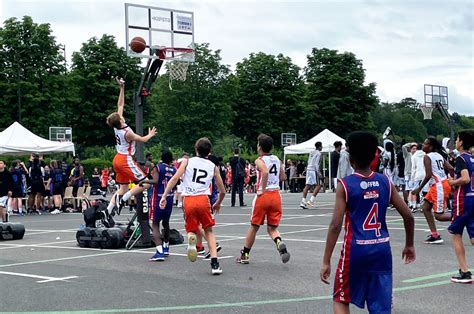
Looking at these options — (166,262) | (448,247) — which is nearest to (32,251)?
(166,262)

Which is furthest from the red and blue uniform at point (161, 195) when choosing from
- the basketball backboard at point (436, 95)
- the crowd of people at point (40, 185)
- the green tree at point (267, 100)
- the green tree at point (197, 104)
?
the green tree at point (267, 100)

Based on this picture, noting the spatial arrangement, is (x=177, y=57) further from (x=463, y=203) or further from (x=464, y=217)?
(x=464, y=217)

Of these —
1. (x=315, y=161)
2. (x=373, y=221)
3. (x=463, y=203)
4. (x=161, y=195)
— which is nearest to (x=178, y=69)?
(x=315, y=161)

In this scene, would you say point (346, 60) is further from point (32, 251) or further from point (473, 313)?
point (473, 313)

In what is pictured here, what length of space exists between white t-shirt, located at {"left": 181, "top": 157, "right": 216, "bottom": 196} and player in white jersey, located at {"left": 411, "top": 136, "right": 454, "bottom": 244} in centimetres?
455

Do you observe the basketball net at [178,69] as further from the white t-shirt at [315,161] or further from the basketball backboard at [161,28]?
the white t-shirt at [315,161]

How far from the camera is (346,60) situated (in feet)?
250

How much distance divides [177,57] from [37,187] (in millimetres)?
12567

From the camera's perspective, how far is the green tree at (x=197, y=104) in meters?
72.3

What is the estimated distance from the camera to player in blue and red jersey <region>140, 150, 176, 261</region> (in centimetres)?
1217

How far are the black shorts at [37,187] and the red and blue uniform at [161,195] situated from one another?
15783 millimetres

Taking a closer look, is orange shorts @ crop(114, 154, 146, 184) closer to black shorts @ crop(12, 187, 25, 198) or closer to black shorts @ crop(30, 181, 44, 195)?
black shorts @ crop(12, 187, 25, 198)

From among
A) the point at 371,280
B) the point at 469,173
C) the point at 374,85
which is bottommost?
the point at 371,280

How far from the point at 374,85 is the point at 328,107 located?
6763 mm
